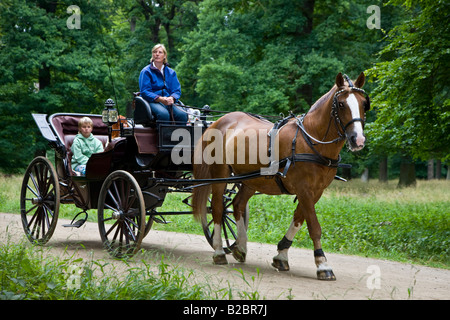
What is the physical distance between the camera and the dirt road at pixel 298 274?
5348mm

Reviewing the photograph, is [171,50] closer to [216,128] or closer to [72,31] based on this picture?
[72,31]

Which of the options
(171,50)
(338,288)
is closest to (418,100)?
(338,288)

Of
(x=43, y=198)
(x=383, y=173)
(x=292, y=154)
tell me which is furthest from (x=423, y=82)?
(x=383, y=173)

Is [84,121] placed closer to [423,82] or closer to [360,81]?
[360,81]

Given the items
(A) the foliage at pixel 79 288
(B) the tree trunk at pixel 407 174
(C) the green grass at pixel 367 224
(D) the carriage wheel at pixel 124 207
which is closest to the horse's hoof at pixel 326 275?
(A) the foliage at pixel 79 288

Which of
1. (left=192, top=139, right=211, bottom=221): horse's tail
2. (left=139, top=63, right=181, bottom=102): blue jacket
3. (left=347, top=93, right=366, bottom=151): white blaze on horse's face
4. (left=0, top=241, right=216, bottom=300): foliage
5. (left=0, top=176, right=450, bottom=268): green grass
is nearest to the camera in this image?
(left=0, top=241, right=216, bottom=300): foliage

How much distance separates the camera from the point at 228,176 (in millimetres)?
7297

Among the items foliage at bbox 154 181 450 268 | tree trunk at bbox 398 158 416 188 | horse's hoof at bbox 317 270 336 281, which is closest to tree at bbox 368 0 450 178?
foliage at bbox 154 181 450 268

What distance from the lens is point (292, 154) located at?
6.24m

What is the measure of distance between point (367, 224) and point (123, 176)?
619 cm

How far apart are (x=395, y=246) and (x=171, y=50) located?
21340mm

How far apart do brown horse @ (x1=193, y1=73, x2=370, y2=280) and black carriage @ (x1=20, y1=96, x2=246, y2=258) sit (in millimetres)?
343

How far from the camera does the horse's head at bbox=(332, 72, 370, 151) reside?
5.59 m

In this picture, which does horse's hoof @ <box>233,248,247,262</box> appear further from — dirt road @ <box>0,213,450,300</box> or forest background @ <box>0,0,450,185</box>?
forest background @ <box>0,0,450,185</box>
